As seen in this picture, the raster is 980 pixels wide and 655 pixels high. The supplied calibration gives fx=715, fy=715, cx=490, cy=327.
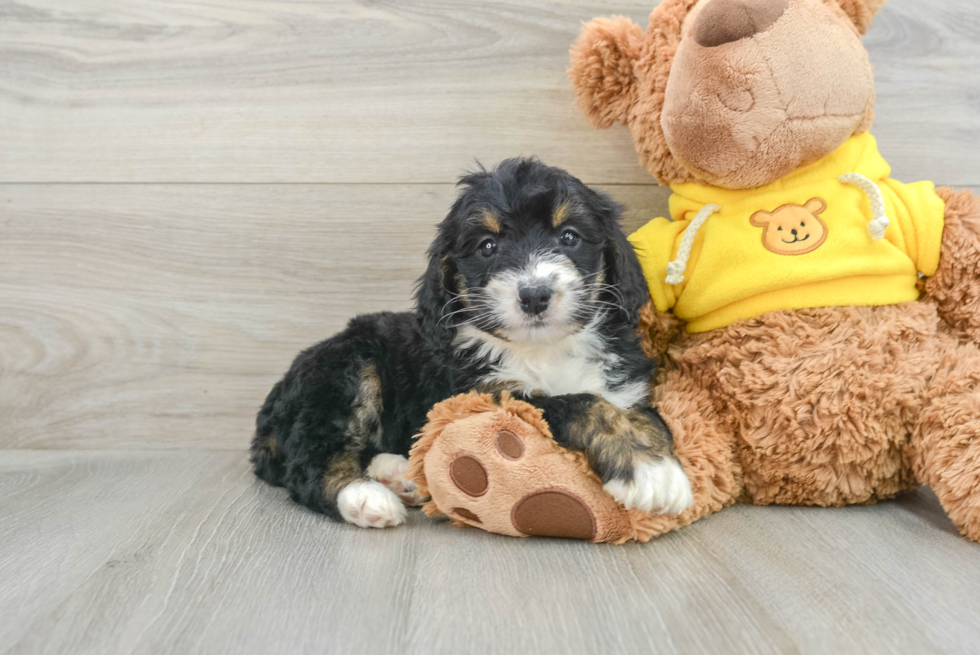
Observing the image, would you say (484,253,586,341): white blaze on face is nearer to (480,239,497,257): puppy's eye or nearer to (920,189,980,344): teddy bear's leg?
(480,239,497,257): puppy's eye

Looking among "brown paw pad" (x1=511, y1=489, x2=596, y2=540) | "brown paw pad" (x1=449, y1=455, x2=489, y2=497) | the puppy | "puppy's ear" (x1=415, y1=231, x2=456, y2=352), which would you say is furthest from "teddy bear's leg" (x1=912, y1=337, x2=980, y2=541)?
"puppy's ear" (x1=415, y1=231, x2=456, y2=352)

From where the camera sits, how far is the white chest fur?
5.99 ft

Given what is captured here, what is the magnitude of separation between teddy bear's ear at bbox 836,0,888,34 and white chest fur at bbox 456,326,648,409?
1.06 meters

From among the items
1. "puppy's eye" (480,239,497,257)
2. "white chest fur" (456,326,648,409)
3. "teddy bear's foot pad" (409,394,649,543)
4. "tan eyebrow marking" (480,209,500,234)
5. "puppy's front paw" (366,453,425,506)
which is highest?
"tan eyebrow marking" (480,209,500,234)

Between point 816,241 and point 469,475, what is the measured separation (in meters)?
1.03

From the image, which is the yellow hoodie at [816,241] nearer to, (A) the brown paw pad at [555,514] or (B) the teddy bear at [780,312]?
(B) the teddy bear at [780,312]

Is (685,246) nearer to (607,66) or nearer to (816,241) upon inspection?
(816,241)

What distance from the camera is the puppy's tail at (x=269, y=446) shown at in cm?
212

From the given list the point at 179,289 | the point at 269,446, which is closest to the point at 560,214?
the point at 269,446

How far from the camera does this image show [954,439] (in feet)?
5.22

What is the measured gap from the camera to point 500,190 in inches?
70.8

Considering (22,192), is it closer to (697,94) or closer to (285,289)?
(285,289)

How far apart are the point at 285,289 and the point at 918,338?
1.97 metres

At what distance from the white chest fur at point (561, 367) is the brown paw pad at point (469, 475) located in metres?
0.30
